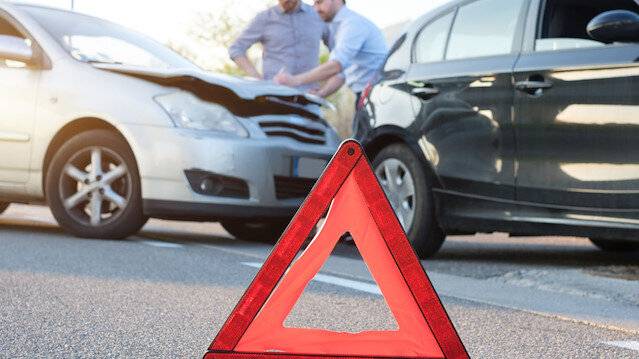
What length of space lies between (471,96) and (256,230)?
9.22 ft

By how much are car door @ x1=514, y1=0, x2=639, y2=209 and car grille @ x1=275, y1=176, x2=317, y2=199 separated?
7.34 ft

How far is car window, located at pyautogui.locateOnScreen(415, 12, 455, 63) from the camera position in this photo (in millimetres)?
8242

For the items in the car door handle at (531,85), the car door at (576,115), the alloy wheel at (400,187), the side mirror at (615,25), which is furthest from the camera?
the alloy wheel at (400,187)

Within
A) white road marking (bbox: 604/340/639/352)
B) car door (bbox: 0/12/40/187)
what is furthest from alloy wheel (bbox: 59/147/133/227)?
white road marking (bbox: 604/340/639/352)

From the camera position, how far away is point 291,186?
9273mm

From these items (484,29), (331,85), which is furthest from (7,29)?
(484,29)

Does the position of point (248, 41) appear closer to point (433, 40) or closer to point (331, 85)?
point (331, 85)

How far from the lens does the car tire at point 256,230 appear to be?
32.6ft

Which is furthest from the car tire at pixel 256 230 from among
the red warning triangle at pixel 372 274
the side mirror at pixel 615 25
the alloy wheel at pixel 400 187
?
the red warning triangle at pixel 372 274

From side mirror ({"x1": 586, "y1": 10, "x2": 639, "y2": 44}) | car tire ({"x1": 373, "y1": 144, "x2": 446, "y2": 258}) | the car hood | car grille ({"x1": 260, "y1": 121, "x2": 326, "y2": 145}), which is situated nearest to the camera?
side mirror ({"x1": 586, "y1": 10, "x2": 639, "y2": 44})

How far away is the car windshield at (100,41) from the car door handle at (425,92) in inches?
99.8

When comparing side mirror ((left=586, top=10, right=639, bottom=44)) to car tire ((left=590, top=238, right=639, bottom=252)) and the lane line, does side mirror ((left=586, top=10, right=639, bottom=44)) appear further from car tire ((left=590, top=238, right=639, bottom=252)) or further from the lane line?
Answer: the lane line

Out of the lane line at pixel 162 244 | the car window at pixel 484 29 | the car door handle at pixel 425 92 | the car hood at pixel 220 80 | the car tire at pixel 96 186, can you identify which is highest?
the car window at pixel 484 29

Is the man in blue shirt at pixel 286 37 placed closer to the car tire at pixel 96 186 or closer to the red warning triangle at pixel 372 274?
the car tire at pixel 96 186
